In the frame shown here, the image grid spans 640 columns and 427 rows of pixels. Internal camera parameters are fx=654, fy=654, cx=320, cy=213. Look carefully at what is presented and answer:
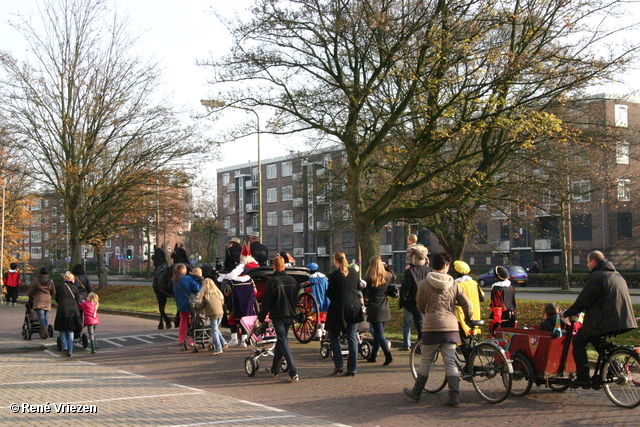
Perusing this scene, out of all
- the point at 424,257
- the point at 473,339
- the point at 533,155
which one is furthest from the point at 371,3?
the point at 473,339

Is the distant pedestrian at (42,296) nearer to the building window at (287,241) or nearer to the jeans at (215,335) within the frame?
the jeans at (215,335)

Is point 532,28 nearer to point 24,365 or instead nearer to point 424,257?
point 424,257

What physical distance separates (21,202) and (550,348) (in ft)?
155

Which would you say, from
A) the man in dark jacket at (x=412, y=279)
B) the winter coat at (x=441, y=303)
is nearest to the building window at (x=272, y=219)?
the man in dark jacket at (x=412, y=279)

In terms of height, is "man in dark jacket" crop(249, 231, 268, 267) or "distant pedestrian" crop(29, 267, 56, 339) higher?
"man in dark jacket" crop(249, 231, 268, 267)

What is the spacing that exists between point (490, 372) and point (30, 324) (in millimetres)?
12857

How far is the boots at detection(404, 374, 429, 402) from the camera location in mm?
8180

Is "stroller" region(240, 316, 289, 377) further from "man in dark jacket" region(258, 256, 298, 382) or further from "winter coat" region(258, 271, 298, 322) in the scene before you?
"winter coat" region(258, 271, 298, 322)

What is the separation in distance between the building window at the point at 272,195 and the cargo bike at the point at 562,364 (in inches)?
3018

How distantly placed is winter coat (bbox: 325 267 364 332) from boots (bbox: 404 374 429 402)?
211cm

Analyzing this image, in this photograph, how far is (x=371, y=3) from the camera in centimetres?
1705

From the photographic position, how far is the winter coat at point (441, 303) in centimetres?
792

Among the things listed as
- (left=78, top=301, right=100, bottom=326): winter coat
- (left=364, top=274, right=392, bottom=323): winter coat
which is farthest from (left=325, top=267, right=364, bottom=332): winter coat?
(left=78, top=301, right=100, bottom=326): winter coat

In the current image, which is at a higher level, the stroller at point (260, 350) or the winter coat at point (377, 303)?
the winter coat at point (377, 303)
